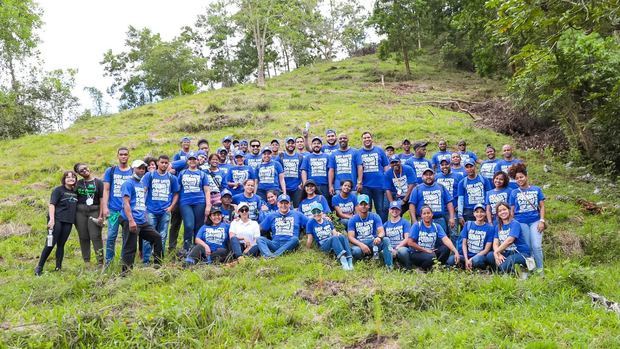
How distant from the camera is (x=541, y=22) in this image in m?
7.10

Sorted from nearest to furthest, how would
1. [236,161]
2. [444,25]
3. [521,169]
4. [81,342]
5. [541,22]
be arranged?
[81,342]
[541,22]
[521,169]
[236,161]
[444,25]

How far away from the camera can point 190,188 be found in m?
8.55

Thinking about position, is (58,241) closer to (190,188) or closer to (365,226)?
(190,188)

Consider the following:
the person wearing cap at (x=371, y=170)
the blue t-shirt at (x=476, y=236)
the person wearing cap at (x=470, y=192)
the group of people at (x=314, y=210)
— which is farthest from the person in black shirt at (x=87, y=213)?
the person wearing cap at (x=470, y=192)

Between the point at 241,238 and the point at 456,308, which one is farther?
the point at 241,238

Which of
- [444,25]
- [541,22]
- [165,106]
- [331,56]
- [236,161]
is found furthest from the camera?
[331,56]

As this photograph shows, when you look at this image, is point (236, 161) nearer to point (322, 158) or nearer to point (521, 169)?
point (322, 158)

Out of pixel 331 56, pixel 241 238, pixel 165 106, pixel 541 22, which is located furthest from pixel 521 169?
pixel 331 56

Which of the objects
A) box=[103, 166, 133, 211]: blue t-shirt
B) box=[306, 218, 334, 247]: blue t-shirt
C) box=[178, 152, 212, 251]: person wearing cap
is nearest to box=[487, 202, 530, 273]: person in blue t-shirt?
box=[306, 218, 334, 247]: blue t-shirt

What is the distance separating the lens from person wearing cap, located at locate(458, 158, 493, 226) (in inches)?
339

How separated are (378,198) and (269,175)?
229cm

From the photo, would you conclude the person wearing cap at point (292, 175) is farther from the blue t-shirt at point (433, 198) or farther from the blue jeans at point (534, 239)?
the blue jeans at point (534, 239)

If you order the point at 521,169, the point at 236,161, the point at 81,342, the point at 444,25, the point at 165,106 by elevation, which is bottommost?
the point at 81,342

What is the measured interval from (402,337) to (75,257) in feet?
22.8
